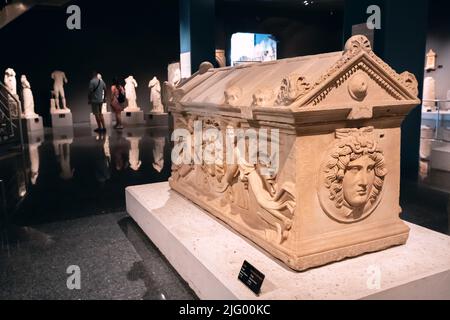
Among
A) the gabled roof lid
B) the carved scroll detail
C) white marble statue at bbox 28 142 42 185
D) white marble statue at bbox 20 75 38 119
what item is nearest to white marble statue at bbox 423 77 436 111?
white marble statue at bbox 28 142 42 185

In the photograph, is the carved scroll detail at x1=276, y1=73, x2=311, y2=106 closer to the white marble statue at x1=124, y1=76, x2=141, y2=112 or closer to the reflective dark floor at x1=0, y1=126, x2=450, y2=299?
the reflective dark floor at x1=0, y1=126, x2=450, y2=299

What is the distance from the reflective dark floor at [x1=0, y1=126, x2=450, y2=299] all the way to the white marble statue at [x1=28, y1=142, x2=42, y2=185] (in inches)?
0.6

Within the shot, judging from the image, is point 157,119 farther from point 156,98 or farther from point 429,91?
point 429,91

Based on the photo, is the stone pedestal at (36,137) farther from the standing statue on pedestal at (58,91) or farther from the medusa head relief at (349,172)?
the medusa head relief at (349,172)

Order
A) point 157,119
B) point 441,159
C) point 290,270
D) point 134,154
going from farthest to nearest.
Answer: point 157,119, point 134,154, point 441,159, point 290,270

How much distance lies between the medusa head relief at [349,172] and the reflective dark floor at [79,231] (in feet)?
3.45

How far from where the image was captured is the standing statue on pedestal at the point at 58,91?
515 inches

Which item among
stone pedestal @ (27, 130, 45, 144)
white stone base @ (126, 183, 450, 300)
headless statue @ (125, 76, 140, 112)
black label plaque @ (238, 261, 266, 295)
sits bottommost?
white stone base @ (126, 183, 450, 300)

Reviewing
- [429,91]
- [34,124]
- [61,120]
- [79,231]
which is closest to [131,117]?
[61,120]

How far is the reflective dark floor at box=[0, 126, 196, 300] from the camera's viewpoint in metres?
2.91

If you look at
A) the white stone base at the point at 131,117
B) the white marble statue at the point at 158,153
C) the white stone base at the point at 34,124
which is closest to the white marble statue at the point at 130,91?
the white stone base at the point at 131,117

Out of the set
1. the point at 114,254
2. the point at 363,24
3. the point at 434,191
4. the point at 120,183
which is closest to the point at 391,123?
the point at 114,254

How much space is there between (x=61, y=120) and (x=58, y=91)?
873 mm

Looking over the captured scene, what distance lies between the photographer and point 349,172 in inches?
102
